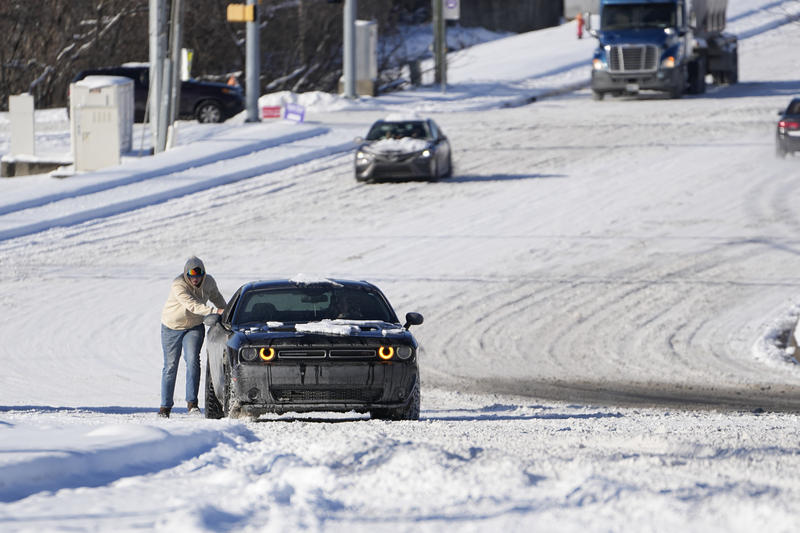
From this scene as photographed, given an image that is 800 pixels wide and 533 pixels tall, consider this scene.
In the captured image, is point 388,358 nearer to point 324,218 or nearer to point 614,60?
point 324,218

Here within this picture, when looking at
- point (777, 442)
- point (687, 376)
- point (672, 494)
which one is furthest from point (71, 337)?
point (672, 494)

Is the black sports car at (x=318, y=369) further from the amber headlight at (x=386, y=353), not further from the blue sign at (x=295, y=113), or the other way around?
the blue sign at (x=295, y=113)

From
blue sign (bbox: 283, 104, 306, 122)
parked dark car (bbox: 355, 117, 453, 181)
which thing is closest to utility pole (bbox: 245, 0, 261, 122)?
blue sign (bbox: 283, 104, 306, 122)

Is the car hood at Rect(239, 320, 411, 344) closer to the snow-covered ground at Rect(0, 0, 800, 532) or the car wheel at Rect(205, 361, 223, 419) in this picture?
the snow-covered ground at Rect(0, 0, 800, 532)

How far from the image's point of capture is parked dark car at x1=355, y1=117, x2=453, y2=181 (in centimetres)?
2753

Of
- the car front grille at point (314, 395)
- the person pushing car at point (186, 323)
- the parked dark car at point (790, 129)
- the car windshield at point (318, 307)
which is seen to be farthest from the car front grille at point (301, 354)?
the parked dark car at point (790, 129)

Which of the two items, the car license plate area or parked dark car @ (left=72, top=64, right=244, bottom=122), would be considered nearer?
the car license plate area

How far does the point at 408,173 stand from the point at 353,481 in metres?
21.1

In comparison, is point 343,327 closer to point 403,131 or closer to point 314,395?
point 314,395

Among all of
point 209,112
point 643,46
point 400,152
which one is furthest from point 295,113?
point 643,46

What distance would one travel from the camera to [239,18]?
106ft

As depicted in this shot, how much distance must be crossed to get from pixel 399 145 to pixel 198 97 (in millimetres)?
13080

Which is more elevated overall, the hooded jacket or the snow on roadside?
the hooded jacket

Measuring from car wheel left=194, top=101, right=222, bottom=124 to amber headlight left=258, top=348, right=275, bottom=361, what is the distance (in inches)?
1166
